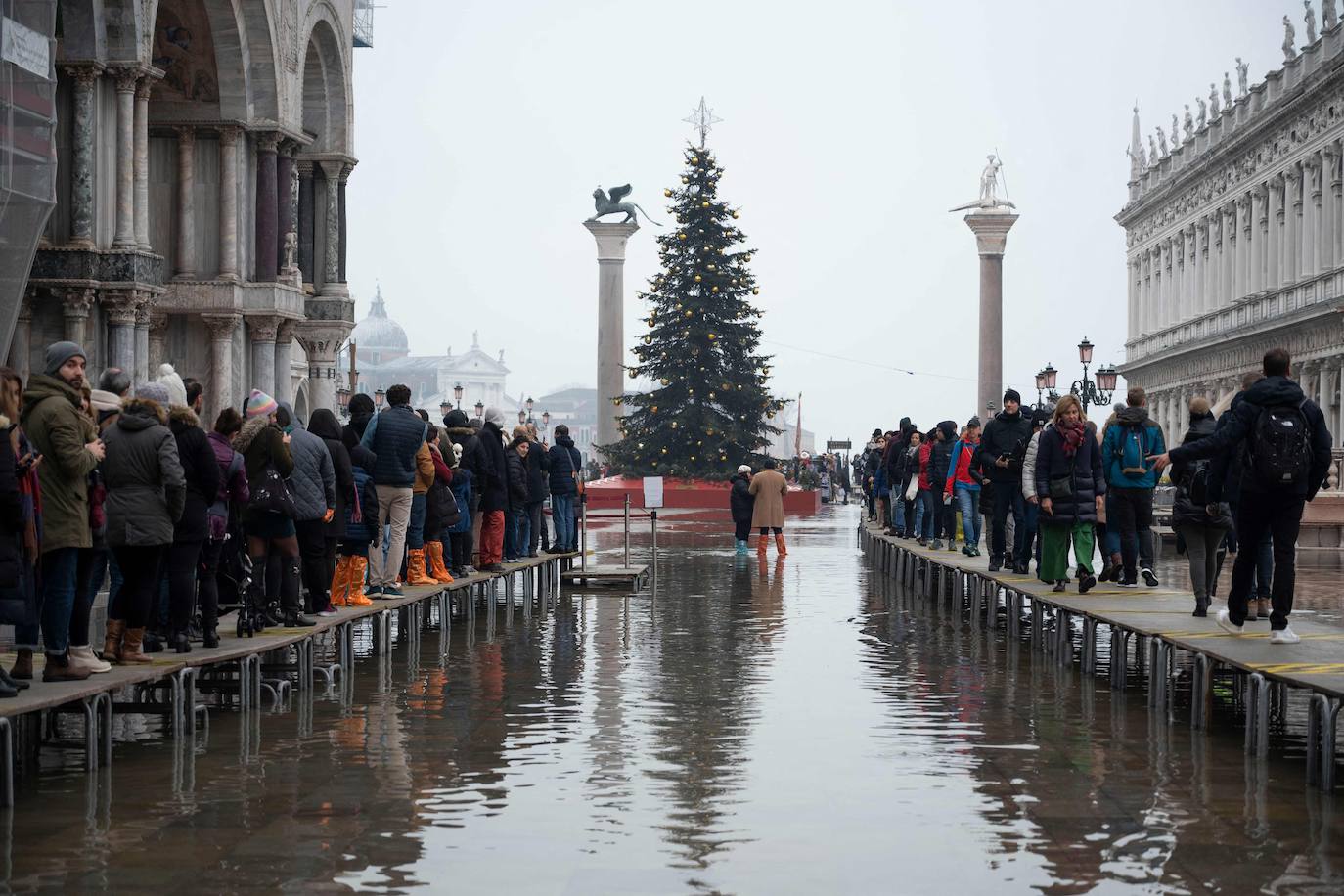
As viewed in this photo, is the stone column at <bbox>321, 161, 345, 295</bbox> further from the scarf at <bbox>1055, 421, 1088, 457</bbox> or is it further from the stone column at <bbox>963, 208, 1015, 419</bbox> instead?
the stone column at <bbox>963, 208, 1015, 419</bbox>

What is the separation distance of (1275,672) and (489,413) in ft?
40.8

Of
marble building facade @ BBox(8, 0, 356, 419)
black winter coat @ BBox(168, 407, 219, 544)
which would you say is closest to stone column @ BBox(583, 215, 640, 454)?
marble building facade @ BBox(8, 0, 356, 419)

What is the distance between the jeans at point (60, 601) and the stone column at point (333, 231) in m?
25.0

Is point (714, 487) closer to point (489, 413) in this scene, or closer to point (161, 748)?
point (489, 413)

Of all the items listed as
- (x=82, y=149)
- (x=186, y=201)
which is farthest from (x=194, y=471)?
(x=186, y=201)

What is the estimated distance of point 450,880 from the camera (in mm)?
7195

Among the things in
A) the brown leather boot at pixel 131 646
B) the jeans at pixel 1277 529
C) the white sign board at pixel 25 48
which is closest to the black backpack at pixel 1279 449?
the jeans at pixel 1277 529

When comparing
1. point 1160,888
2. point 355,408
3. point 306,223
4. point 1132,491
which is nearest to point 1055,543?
point 1132,491

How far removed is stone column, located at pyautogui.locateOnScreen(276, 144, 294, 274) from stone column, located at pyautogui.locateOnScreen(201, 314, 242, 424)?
1.49 metres

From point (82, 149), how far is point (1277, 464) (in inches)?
645

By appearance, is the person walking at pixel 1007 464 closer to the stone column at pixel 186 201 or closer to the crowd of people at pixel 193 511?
the crowd of people at pixel 193 511

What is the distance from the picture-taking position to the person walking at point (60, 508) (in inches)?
405

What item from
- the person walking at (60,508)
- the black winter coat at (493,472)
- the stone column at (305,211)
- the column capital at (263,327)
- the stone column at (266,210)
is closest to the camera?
the person walking at (60,508)

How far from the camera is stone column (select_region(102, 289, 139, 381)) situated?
81.5 feet
